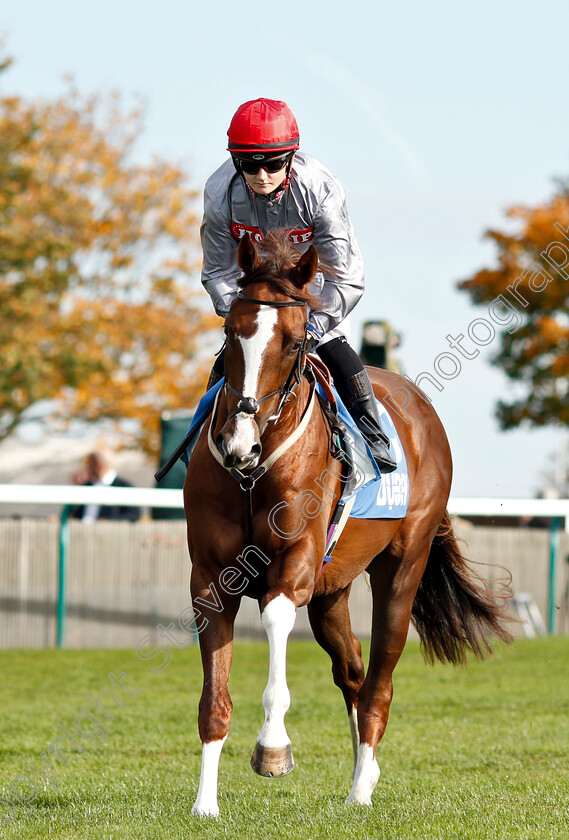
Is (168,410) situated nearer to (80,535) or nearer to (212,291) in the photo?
(80,535)

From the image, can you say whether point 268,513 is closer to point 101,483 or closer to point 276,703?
point 276,703

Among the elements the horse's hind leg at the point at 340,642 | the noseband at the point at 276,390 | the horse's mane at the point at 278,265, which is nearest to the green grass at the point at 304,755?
the horse's hind leg at the point at 340,642

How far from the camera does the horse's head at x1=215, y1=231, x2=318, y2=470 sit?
3867 millimetres

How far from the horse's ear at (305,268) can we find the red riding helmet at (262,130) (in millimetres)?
489

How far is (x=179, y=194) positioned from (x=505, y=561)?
16.2 m

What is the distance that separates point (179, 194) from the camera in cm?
2655

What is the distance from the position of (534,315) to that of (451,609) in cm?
2359

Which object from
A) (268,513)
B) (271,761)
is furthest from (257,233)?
(271,761)

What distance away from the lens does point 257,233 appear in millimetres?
4789

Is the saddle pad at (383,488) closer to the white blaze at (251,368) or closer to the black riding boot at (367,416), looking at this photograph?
the black riding boot at (367,416)

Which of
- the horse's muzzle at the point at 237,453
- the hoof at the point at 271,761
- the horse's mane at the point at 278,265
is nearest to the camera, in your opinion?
the hoof at the point at 271,761

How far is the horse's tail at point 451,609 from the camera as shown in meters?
6.06

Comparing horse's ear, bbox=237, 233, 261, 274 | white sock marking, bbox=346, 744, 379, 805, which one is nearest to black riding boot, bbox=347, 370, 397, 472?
horse's ear, bbox=237, 233, 261, 274

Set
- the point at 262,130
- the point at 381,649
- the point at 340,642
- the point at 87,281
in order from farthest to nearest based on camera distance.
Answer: the point at 87,281, the point at 340,642, the point at 381,649, the point at 262,130
